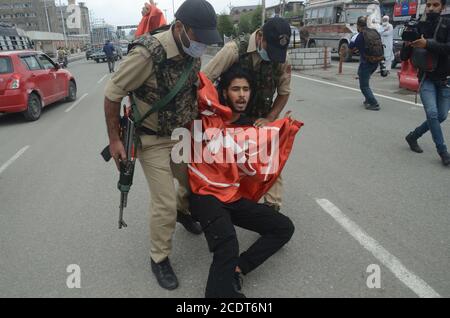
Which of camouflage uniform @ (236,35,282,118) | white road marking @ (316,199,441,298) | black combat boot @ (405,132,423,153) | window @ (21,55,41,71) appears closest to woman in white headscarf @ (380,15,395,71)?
black combat boot @ (405,132,423,153)

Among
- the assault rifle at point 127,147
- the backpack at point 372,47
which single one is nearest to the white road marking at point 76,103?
the backpack at point 372,47

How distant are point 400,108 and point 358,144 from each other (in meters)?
2.92

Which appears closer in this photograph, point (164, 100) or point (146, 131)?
point (164, 100)

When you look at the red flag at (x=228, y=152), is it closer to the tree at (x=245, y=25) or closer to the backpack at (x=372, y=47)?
the backpack at (x=372, y=47)

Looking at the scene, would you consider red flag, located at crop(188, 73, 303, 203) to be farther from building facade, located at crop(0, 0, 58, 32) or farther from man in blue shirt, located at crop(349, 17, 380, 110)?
building facade, located at crop(0, 0, 58, 32)

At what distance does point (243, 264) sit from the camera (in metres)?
2.59

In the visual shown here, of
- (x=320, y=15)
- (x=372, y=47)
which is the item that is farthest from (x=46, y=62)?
(x=320, y=15)

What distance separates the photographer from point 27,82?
8.52m

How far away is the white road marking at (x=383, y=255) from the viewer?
2.50 meters

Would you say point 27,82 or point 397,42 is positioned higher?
point 397,42

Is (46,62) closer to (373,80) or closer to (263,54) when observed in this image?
(263,54)

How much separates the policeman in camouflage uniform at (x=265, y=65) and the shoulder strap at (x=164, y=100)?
0.43 metres

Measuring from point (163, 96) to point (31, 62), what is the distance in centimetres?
809
